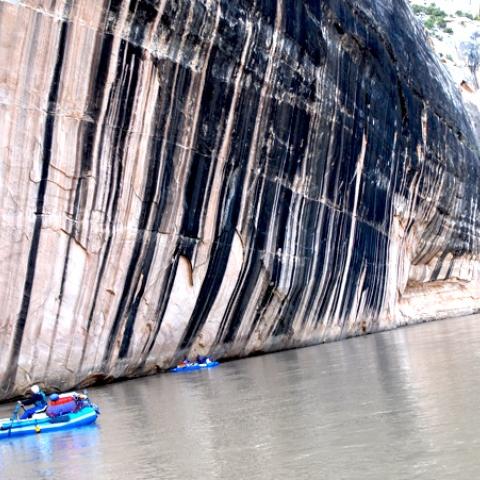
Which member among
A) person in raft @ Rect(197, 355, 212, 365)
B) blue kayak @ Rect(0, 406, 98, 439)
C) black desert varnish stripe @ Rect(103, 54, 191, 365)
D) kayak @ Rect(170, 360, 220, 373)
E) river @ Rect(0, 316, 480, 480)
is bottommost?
kayak @ Rect(170, 360, 220, 373)

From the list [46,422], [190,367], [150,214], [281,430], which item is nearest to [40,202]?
[150,214]

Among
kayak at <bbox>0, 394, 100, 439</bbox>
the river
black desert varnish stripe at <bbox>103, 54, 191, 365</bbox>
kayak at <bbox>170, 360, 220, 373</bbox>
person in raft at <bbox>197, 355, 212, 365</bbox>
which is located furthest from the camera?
person in raft at <bbox>197, 355, 212, 365</bbox>

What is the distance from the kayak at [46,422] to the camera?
11773 millimetres

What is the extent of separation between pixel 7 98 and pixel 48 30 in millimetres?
1330

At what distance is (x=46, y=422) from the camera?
12.2m

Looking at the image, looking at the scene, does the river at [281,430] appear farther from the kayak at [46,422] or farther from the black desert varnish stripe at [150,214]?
the black desert varnish stripe at [150,214]

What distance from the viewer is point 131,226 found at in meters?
15.9

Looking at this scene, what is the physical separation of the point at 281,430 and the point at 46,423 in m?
3.95

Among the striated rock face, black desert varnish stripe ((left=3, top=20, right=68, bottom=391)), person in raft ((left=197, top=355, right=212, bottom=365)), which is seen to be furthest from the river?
person in raft ((left=197, top=355, right=212, bottom=365))

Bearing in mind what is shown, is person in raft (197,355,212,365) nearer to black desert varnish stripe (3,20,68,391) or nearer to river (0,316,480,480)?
river (0,316,480,480)

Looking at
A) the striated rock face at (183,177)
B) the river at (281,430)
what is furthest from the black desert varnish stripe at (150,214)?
the river at (281,430)

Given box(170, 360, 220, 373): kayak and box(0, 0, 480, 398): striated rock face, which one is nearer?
box(0, 0, 480, 398): striated rock face

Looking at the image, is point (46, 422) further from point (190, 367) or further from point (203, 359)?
point (203, 359)

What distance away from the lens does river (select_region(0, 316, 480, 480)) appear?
310 inches
